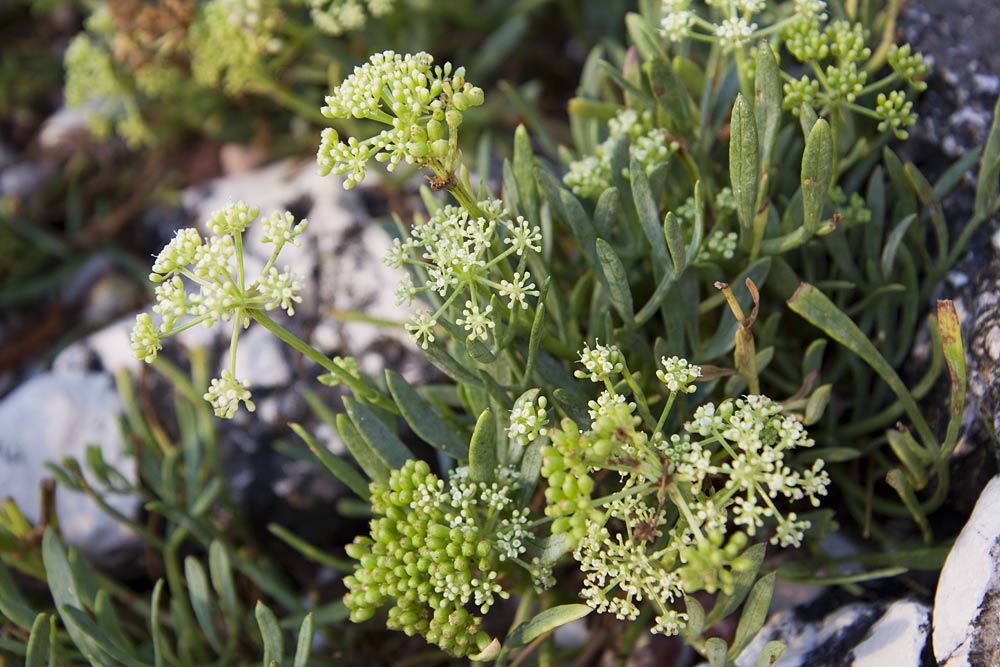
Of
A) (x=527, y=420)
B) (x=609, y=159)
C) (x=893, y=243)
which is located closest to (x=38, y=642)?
(x=527, y=420)

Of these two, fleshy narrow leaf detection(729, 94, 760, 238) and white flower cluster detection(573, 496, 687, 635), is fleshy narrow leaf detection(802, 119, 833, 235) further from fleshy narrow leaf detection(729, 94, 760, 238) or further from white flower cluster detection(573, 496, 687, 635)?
white flower cluster detection(573, 496, 687, 635)

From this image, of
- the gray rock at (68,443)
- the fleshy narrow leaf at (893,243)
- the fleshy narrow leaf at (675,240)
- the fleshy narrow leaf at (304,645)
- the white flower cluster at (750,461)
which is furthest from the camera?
the gray rock at (68,443)

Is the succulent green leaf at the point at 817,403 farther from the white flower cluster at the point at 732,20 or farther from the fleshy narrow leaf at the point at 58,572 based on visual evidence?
the fleshy narrow leaf at the point at 58,572

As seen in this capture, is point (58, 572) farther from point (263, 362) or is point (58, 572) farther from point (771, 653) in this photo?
point (771, 653)

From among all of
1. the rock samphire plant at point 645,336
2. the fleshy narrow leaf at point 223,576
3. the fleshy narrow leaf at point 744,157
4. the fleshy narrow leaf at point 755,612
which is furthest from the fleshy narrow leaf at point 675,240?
the fleshy narrow leaf at point 223,576

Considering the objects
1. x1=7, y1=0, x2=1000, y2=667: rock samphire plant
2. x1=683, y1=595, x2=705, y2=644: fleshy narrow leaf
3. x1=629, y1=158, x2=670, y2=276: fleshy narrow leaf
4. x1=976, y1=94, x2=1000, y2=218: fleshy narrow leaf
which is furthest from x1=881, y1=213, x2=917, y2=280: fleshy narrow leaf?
x1=683, y1=595, x2=705, y2=644: fleshy narrow leaf

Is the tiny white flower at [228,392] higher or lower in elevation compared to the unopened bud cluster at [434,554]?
higher

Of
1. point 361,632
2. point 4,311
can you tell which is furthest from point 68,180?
point 361,632

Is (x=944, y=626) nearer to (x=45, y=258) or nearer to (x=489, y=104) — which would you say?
(x=489, y=104)
